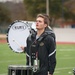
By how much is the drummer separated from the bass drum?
1.78 ft

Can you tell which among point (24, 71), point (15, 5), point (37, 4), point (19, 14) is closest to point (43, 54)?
point (24, 71)

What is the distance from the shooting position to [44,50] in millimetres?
6312

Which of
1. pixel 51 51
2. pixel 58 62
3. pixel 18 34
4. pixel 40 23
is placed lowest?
pixel 58 62

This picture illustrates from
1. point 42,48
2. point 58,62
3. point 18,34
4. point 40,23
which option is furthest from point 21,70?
point 58,62

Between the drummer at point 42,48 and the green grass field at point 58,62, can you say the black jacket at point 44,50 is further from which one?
the green grass field at point 58,62

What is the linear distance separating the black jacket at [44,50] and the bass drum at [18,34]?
0.53 metres

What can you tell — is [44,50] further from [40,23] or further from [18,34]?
[18,34]

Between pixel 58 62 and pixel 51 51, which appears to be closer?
pixel 51 51

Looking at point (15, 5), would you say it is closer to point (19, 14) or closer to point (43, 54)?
point (19, 14)

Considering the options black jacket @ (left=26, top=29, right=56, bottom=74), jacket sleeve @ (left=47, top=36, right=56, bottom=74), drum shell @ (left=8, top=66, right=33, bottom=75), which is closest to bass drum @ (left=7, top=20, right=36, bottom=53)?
black jacket @ (left=26, top=29, right=56, bottom=74)

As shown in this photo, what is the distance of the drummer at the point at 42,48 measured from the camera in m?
6.26

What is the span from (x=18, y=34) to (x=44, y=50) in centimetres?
96

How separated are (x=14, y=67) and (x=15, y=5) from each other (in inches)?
2972

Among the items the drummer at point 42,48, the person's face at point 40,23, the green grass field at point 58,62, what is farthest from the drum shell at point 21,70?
the green grass field at point 58,62
